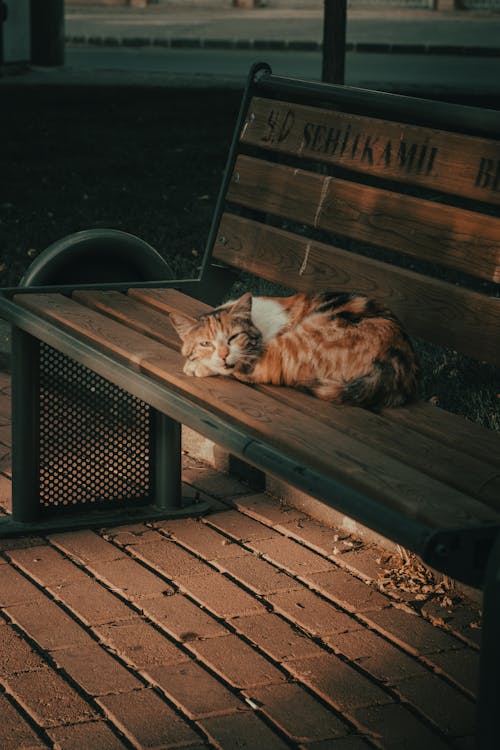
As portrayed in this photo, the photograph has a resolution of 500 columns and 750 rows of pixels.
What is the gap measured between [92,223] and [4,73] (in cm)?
989

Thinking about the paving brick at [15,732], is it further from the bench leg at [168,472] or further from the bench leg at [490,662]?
the bench leg at [168,472]

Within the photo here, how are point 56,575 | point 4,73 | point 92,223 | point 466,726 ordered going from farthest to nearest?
point 4,73
point 92,223
point 56,575
point 466,726

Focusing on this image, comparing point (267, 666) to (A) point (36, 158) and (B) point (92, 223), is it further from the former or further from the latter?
(A) point (36, 158)

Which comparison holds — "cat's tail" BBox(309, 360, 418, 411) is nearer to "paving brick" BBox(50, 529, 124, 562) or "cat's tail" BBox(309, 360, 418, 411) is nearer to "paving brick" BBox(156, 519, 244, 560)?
"paving brick" BBox(156, 519, 244, 560)

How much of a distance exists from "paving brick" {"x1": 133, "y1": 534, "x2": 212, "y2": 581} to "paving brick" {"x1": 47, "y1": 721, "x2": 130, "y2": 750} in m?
0.83

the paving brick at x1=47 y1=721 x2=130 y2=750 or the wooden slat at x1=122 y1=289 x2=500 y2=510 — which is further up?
the wooden slat at x1=122 y1=289 x2=500 y2=510

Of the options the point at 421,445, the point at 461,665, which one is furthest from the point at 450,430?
the point at 461,665

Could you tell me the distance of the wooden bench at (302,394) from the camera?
2.49 metres

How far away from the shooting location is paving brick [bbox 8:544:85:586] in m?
3.57

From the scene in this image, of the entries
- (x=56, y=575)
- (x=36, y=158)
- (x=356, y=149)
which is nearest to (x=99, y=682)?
(x=56, y=575)

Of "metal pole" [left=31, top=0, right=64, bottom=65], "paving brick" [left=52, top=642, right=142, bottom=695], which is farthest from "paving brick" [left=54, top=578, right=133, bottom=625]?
"metal pole" [left=31, top=0, right=64, bottom=65]

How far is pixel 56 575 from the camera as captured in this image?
3584 mm

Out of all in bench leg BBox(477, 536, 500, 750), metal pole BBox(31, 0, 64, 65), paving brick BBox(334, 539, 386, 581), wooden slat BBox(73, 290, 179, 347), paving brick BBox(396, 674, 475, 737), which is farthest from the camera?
metal pole BBox(31, 0, 64, 65)

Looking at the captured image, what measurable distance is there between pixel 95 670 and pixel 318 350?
991 mm
